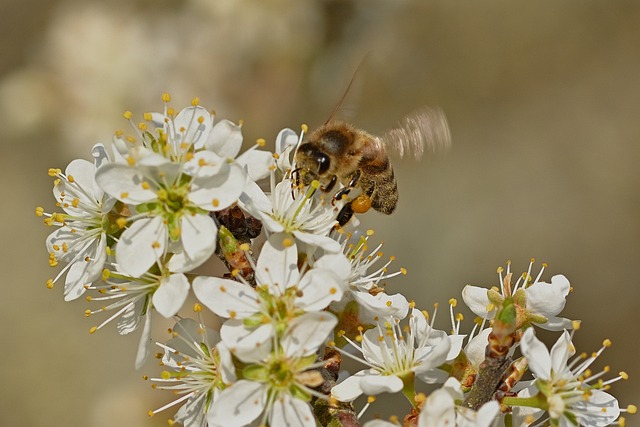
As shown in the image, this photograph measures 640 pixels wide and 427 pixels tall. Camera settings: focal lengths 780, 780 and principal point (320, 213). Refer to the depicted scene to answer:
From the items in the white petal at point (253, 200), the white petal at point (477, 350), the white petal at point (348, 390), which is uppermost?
the white petal at point (253, 200)

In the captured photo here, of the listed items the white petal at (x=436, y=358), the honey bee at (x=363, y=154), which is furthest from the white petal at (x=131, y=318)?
the white petal at (x=436, y=358)

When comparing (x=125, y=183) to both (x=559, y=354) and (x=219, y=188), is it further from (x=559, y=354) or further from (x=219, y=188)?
(x=559, y=354)

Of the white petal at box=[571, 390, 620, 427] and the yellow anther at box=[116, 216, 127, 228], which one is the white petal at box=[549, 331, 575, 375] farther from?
the yellow anther at box=[116, 216, 127, 228]

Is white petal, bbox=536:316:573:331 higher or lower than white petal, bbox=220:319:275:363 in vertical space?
higher

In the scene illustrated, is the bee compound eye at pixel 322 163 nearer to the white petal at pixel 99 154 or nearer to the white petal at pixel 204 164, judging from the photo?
the white petal at pixel 204 164

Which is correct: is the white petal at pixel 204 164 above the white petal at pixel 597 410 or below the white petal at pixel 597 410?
above

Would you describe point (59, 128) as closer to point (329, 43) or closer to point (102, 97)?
point (102, 97)

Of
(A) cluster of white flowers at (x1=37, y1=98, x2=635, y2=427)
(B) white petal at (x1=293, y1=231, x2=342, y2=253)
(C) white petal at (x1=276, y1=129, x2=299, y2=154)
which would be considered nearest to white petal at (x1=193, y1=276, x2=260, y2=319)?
(A) cluster of white flowers at (x1=37, y1=98, x2=635, y2=427)
